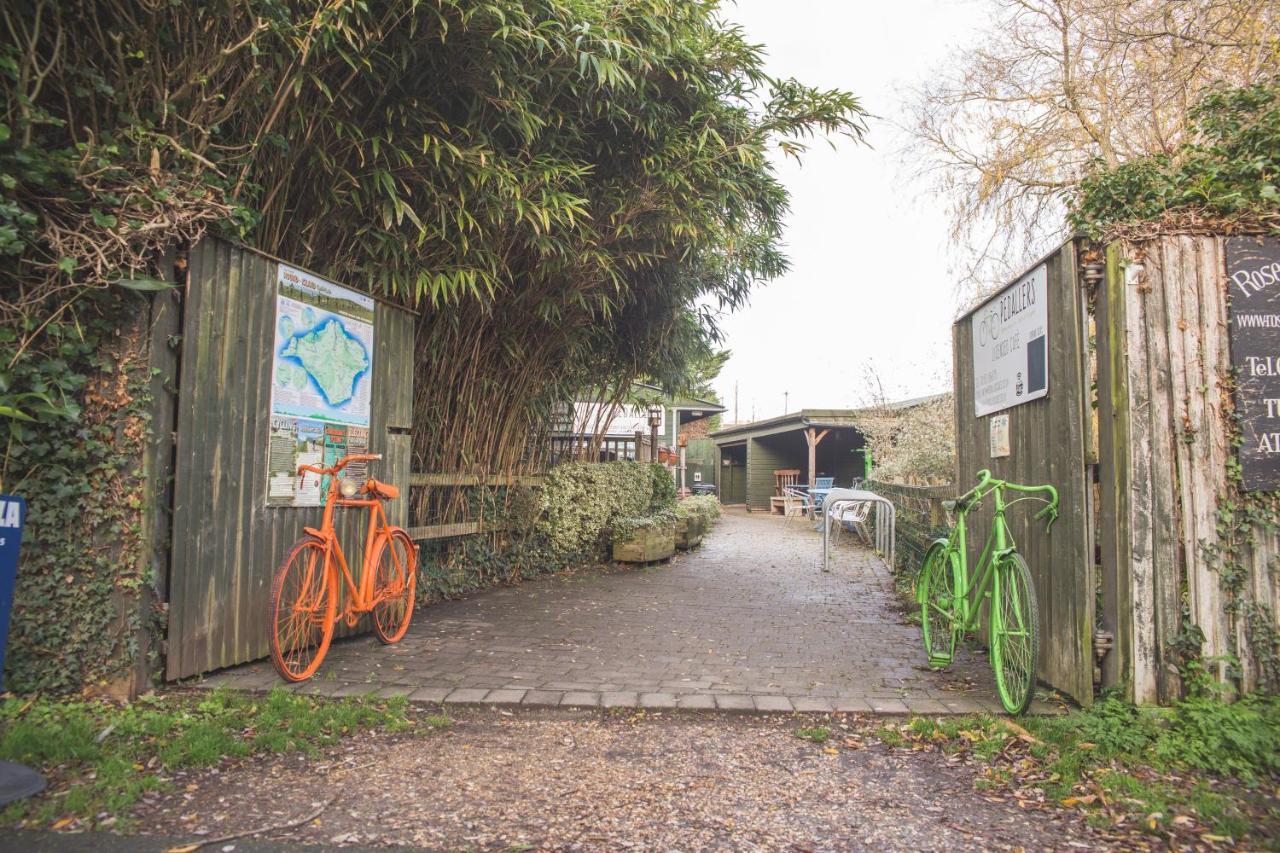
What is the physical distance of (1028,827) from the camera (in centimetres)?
239

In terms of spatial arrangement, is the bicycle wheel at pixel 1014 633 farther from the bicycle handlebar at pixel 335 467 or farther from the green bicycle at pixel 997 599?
the bicycle handlebar at pixel 335 467

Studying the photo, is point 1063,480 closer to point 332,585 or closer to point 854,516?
point 332,585

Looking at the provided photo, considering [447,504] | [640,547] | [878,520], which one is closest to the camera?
[447,504]

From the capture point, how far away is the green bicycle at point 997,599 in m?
3.31

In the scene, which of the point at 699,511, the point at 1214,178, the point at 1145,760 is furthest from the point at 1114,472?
the point at 699,511

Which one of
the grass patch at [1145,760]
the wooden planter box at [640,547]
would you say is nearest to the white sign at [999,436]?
the grass patch at [1145,760]

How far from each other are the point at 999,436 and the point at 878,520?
6893 mm

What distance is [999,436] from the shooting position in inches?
173

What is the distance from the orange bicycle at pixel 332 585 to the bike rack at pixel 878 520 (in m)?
5.58

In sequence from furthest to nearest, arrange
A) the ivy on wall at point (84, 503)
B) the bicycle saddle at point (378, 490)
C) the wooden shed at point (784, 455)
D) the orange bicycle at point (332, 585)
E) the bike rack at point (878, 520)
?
the wooden shed at point (784, 455)
the bike rack at point (878, 520)
the bicycle saddle at point (378, 490)
the orange bicycle at point (332, 585)
the ivy on wall at point (84, 503)

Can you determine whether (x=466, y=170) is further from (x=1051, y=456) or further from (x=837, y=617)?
(x=837, y=617)

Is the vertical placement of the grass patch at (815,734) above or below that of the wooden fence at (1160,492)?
below

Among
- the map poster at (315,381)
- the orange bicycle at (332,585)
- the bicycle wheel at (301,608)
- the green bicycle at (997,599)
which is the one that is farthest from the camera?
the map poster at (315,381)

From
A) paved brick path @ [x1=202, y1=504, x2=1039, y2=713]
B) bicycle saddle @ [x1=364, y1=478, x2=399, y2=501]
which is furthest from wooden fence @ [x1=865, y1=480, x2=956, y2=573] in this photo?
bicycle saddle @ [x1=364, y1=478, x2=399, y2=501]
